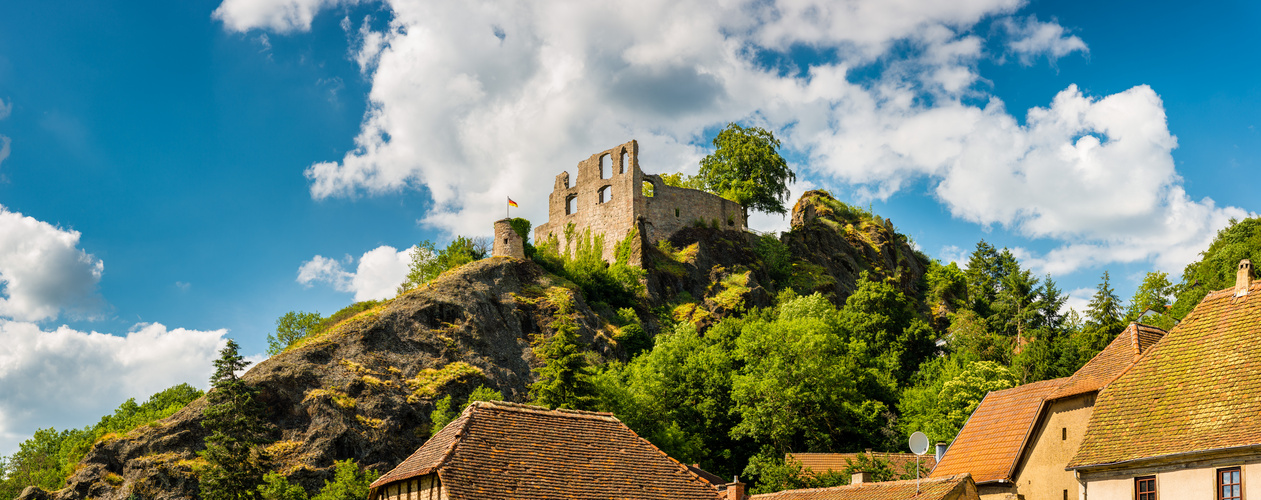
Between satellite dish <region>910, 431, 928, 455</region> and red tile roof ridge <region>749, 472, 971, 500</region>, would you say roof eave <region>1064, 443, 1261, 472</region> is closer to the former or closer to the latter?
red tile roof ridge <region>749, 472, 971, 500</region>

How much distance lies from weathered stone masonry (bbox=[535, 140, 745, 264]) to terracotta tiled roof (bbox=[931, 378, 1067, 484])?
1815 inches

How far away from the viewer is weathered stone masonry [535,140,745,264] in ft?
270

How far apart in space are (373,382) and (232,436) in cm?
837

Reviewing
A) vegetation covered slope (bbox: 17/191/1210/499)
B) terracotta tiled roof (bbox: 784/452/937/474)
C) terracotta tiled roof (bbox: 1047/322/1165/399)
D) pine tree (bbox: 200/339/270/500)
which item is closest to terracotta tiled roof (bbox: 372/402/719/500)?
terracotta tiled roof (bbox: 1047/322/1165/399)

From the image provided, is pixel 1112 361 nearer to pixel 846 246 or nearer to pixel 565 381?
pixel 565 381

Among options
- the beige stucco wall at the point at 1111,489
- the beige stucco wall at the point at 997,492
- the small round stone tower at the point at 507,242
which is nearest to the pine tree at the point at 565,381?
the beige stucco wall at the point at 997,492

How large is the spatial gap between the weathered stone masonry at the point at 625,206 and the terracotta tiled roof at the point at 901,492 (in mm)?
50232

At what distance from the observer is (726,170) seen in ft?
305

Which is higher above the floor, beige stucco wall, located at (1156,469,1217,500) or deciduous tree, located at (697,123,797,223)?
deciduous tree, located at (697,123,797,223)

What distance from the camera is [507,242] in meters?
75.8

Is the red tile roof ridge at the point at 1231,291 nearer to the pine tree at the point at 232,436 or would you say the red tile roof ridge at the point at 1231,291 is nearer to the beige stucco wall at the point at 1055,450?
the beige stucco wall at the point at 1055,450

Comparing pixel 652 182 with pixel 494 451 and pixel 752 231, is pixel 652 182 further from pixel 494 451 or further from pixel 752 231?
pixel 494 451

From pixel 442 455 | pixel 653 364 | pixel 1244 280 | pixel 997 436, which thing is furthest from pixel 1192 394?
pixel 653 364

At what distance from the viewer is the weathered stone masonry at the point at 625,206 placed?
8225 cm
